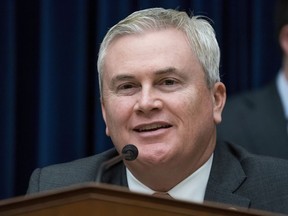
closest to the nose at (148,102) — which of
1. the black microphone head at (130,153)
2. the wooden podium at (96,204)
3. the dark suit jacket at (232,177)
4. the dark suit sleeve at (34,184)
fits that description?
the black microphone head at (130,153)

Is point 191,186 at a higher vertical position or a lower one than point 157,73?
lower

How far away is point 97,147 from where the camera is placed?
3.11 metres

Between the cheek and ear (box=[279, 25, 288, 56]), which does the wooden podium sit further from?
ear (box=[279, 25, 288, 56])

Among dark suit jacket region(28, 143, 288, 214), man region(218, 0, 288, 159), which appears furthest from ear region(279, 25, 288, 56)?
dark suit jacket region(28, 143, 288, 214)

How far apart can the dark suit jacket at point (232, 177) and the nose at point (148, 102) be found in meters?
0.27

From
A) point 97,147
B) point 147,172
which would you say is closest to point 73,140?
point 97,147

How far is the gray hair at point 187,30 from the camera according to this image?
2166 millimetres

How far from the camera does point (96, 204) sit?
148 cm

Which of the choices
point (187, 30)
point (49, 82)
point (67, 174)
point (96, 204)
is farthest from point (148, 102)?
point (49, 82)

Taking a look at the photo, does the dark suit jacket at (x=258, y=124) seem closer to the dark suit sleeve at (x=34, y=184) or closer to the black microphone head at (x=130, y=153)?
the dark suit sleeve at (x=34, y=184)

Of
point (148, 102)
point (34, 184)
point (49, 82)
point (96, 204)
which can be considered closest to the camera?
point (96, 204)

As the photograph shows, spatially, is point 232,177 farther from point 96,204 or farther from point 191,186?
point 96,204

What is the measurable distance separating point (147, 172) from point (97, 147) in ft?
3.31

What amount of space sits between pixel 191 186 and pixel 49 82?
1.04 metres
